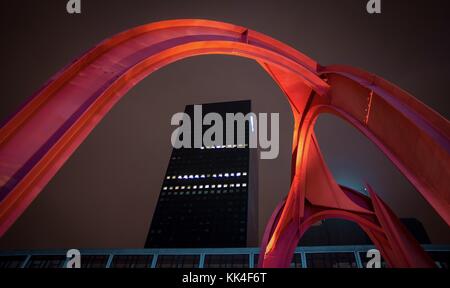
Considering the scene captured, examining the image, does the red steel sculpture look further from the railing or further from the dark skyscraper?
the dark skyscraper

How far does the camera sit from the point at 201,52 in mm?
8469

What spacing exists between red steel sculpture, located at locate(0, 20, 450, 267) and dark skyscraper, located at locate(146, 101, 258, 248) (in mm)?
76905

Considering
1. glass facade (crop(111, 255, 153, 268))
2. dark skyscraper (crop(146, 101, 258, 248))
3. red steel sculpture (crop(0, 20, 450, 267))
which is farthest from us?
dark skyscraper (crop(146, 101, 258, 248))

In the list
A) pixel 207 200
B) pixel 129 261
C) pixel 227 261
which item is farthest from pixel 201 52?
pixel 207 200

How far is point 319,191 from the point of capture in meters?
15.0

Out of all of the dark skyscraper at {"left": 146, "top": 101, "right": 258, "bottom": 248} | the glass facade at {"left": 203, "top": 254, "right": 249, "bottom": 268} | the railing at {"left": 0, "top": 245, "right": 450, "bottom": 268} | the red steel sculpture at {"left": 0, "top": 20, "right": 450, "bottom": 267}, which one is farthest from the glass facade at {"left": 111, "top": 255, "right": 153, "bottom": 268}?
the red steel sculpture at {"left": 0, "top": 20, "right": 450, "bottom": 267}

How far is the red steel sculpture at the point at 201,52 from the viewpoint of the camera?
388 centimetres

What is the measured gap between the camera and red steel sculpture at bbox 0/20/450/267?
388 centimetres

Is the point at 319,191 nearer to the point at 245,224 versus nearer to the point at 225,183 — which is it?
the point at 245,224

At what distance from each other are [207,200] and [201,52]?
89260 millimetres

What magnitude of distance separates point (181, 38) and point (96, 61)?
267 cm

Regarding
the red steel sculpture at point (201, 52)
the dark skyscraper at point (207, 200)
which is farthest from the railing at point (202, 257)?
the red steel sculpture at point (201, 52)
